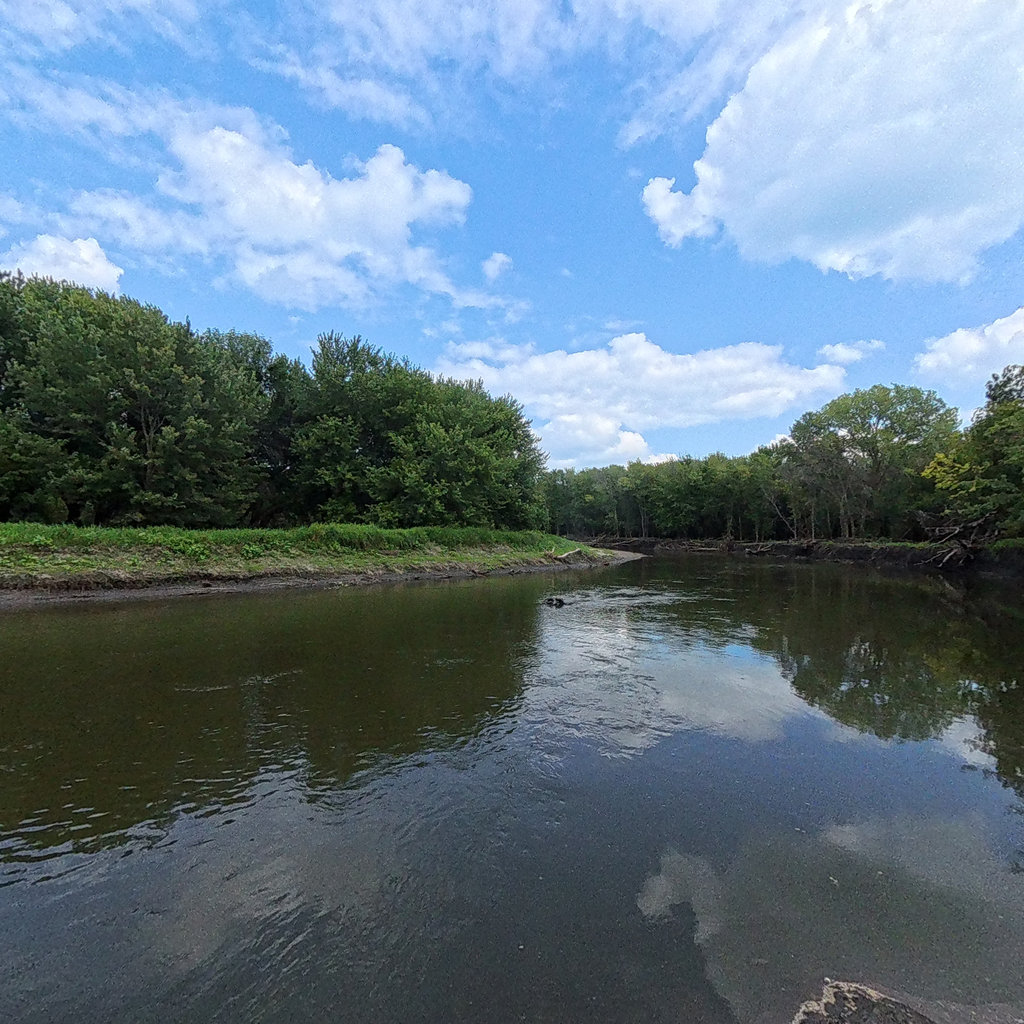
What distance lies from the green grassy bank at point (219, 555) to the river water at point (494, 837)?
855 cm

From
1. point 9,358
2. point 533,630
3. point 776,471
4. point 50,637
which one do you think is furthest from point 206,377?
point 776,471

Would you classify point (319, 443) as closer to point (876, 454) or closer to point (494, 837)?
point (494, 837)

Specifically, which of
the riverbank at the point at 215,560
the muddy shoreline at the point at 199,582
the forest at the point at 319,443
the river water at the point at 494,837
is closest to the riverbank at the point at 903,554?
the forest at the point at 319,443

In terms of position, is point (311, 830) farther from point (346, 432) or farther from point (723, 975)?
point (346, 432)

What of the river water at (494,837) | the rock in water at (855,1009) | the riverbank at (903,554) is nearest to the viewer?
the rock in water at (855,1009)

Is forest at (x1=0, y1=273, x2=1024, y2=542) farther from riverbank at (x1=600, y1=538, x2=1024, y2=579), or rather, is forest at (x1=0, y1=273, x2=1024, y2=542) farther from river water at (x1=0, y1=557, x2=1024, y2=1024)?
river water at (x1=0, y1=557, x2=1024, y2=1024)

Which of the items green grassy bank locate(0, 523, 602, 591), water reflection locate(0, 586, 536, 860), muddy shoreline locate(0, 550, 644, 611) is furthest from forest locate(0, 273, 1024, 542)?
water reflection locate(0, 586, 536, 860)

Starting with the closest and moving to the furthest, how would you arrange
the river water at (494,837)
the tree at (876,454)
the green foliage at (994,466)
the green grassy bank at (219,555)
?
the river water at (494,837)
the green grassy bank at (219,555)
the green foliage at (994,466)
the tree at (876,454)

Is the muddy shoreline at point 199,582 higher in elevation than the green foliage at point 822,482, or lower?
lower

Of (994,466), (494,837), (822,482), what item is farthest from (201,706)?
(822,482)

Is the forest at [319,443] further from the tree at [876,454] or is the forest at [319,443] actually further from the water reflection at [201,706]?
the water reflection at [201,706]

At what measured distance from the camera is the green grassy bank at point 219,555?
1526cm

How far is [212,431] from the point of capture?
78.7 ft

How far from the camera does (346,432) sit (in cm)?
3241
